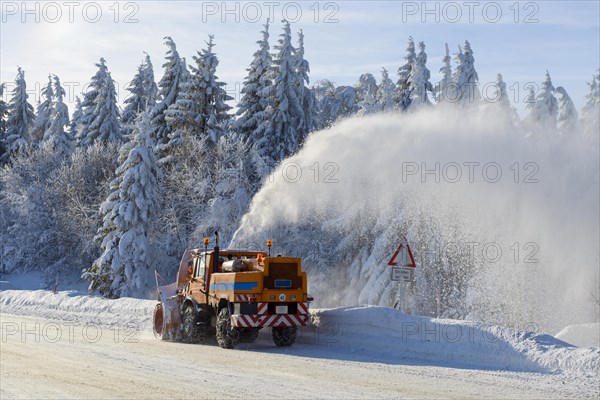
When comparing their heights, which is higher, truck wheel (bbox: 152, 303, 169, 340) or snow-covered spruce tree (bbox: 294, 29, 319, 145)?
snow-covered spruce tree (bbox: 294, 29, 319, 145)

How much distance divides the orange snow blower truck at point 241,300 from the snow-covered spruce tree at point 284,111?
2669cm

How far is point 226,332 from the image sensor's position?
15117mm

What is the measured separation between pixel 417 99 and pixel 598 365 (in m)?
39.4

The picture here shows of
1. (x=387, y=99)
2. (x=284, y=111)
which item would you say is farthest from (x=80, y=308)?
(x=387, y=99)

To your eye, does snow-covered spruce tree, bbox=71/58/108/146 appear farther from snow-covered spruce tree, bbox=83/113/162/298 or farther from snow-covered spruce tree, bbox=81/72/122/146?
snow-covered spruce tree, bbox=83/113/162/298

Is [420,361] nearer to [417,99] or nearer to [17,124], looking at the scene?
[417,99]

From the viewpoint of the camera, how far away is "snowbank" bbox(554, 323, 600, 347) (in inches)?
591

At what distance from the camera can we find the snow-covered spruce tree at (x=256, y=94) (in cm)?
4491

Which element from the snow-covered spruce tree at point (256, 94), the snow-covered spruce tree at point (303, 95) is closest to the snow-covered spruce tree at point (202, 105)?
the snow-covered spruce tree at point (256, 94)

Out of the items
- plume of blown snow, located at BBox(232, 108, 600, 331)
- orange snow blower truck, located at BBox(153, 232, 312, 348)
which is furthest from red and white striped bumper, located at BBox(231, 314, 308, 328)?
plume of blown snow, located at BBox(232, 108, 600, 331)

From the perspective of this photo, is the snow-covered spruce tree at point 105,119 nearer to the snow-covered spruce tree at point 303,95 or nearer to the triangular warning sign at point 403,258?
the snow-covered spruce tree at point 303,95

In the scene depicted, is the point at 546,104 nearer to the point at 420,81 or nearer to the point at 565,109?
the point at 565,109

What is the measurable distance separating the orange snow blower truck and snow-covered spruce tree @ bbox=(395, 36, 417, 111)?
135ft

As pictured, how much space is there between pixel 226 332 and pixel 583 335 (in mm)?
7973
